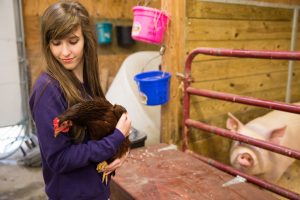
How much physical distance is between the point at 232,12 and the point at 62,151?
81.4 inches

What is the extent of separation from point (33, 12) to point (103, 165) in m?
2.97

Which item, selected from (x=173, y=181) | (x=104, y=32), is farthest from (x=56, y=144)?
(x=104, y=32)

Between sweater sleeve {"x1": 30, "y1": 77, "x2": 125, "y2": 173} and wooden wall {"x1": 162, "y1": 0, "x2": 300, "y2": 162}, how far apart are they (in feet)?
4.36

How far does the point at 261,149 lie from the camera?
2291 millimetres

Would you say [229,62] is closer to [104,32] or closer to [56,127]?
[104,32]

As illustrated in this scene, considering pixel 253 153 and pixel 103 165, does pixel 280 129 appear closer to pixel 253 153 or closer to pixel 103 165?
pixel 253 153

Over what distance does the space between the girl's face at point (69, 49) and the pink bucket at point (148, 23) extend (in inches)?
38.6

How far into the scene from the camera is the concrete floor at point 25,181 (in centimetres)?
248

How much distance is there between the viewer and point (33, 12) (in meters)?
3.52

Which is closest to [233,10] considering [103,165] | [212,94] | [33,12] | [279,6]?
[279,6]

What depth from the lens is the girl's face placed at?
3.43 ft

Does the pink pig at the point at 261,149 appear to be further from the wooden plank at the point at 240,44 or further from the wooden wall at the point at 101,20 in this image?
the wooden wall at the point at 101,20

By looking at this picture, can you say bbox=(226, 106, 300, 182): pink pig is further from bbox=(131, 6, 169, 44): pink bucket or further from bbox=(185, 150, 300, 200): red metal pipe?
bbox=(131, 6, 169, 44): pink bucket

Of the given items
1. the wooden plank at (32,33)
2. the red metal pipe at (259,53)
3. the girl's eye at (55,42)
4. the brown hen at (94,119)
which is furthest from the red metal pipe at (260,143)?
the wooden plank at (32,33)
